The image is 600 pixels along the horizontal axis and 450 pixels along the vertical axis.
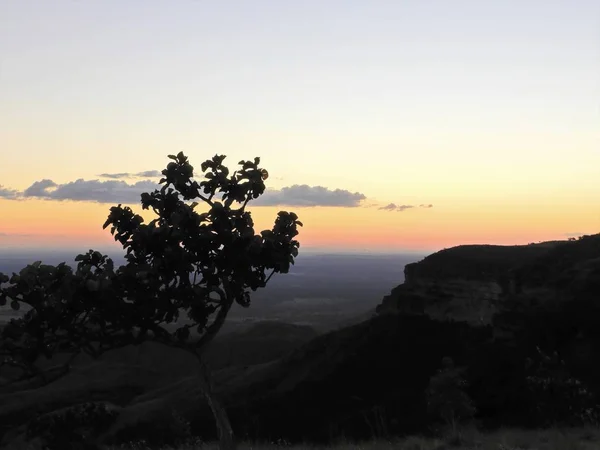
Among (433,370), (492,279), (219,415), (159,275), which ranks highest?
(159,275)

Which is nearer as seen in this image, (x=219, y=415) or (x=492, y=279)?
(x=219, y=415)

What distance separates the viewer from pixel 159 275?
38.4ft

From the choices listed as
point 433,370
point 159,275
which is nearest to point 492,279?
point 433,370

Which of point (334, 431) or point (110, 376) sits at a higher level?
point (334, 431)

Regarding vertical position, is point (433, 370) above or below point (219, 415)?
below

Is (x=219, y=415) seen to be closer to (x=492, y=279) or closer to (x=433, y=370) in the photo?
(x=433, y=370)

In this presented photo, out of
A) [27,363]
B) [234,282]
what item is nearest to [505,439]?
[234,282]

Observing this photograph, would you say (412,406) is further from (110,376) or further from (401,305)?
(110,376)

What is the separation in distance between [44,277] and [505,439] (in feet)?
41.4

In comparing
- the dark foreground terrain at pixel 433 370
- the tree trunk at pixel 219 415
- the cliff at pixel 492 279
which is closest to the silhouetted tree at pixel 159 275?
the tree trunk at pixel 219 415

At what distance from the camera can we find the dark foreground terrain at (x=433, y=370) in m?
27.1

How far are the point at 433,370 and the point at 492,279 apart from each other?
7.76 metres

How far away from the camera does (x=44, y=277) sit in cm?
1084

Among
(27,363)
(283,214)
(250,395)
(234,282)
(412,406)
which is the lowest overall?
(250,395)
